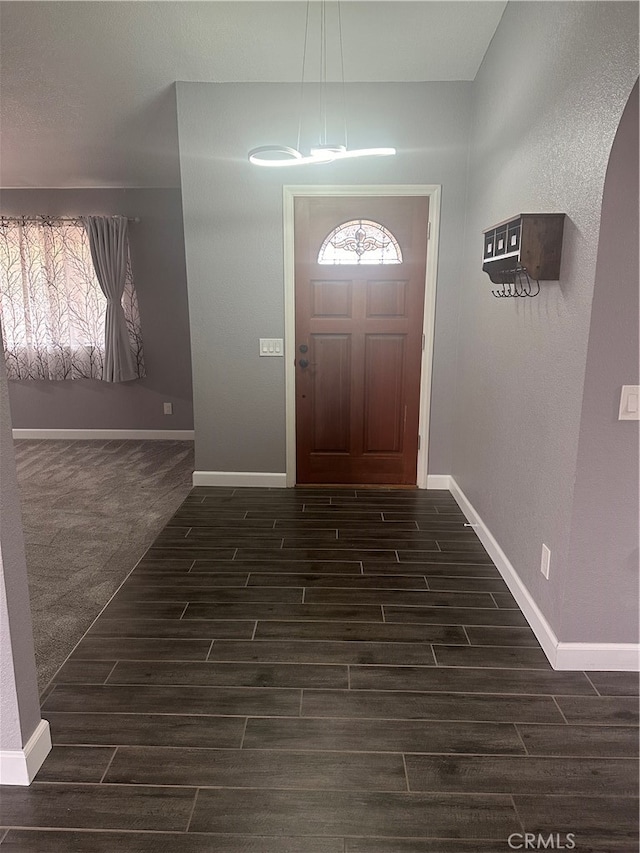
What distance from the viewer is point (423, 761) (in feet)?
5.81

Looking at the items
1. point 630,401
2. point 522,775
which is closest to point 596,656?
point 522,775

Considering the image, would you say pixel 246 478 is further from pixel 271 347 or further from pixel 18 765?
pixel 18 765

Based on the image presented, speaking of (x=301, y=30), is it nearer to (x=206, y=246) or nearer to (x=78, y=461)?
(x=206, y=246)

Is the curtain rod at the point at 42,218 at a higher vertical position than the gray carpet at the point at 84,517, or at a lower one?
higher

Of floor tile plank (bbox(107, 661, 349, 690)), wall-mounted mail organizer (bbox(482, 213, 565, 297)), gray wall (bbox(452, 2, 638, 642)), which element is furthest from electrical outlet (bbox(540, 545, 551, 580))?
wall-mounted mail organizer (bbox(482, 213, 565, 297))

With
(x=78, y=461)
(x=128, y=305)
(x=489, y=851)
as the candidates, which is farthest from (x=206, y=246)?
(x=489, y=851)

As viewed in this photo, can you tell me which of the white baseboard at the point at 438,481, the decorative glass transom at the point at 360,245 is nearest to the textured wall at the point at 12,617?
the decorative glass transom at the point at 360,245

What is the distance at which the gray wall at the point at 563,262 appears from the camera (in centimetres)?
193

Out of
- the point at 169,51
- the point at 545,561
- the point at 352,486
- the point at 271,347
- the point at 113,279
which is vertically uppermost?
the point at 169,51

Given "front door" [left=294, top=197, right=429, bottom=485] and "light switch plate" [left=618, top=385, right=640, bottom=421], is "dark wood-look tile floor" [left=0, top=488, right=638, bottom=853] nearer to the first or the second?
"light switch plate" [left=618, top=385, right=640, bottom=421]

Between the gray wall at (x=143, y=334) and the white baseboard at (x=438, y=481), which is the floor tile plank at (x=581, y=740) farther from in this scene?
the gray wall at (x=143, y=334)

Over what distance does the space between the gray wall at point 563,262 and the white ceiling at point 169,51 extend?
0.36 meters

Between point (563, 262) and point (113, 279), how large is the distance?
453 centimetres

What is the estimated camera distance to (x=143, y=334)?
18.9ft
